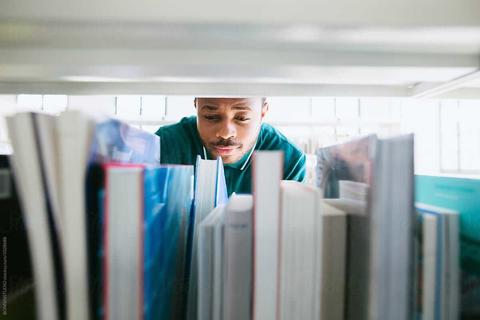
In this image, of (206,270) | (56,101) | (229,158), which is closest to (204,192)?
(206,270)

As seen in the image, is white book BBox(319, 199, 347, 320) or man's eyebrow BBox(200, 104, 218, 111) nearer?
white book BBox(319, 199, 347, 320)

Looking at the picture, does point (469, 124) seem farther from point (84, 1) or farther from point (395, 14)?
point (84, 1)

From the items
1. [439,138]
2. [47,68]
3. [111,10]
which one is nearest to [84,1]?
[111,10]

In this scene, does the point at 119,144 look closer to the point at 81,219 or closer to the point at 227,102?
the point at 81,219

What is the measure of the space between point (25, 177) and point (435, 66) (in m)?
0.60

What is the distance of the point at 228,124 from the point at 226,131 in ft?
0.14

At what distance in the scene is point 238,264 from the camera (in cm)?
40

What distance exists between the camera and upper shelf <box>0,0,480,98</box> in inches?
13.8

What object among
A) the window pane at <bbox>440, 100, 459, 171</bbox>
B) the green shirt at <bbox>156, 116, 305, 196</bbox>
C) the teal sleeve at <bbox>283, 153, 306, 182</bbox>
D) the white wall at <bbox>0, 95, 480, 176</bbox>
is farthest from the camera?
the window pane at <bbox>440, 100, 459, 171</bbox>

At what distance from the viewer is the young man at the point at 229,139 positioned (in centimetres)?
130

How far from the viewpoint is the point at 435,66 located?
45 centimetres

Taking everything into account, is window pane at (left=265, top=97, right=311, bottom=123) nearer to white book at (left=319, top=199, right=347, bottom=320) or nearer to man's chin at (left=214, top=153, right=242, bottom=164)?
man's chin at (left=214, top=153, right=242, bottom=164)

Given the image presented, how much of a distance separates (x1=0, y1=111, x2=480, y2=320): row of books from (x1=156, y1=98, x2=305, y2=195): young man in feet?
2.77

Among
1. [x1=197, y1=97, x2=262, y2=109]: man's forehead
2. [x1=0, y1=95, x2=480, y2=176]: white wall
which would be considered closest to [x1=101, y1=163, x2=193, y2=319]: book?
[x1=197, y1=97, x2=262, y2=109]: man's forehead
